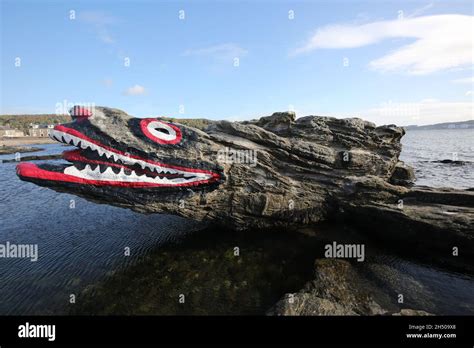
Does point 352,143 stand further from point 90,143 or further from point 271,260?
point 90,143

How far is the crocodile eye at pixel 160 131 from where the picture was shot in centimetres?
1580

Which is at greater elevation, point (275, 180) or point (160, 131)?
point (160, 131)

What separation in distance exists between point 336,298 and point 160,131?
13.2m

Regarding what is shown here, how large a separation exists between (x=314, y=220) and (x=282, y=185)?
4311mm

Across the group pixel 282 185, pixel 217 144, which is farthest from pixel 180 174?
pixel 282 185

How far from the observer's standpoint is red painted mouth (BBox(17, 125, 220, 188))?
1366 centimetres

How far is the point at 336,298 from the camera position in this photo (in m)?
12.0

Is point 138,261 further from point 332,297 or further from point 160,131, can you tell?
point 332,297

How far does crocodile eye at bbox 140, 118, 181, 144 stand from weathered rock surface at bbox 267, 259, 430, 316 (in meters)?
10.8

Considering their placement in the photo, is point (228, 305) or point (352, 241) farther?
point (352, 241)

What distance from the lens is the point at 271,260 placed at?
1559 centimetres

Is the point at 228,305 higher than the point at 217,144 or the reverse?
the reverse

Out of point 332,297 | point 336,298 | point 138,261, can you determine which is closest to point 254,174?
point 332,297

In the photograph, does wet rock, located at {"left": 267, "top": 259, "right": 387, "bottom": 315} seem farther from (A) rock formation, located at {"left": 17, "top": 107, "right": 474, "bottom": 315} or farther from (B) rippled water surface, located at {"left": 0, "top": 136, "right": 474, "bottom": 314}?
(B) rippled water surface, located at {"left": 0, "top": 136, "right": 474, "bottom": 314}
